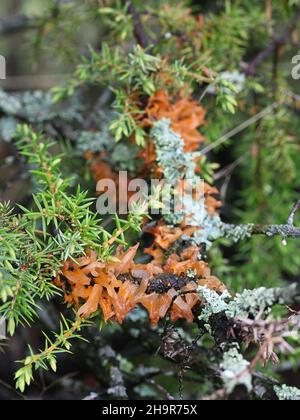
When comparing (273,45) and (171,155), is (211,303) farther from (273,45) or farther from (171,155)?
(273,45)

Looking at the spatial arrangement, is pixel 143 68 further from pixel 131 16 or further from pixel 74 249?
pixel 74 249

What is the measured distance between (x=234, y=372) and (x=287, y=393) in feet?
0.72

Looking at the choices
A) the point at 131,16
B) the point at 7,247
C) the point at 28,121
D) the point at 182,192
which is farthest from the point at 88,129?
the point at 7,247

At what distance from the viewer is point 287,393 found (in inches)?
34.8

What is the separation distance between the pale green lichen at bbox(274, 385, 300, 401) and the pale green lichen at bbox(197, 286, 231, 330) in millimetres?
191

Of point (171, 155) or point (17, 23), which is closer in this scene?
point (171, 155)

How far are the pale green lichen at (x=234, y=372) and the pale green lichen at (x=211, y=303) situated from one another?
67 millimetres

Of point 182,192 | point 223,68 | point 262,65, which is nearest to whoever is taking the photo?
point 182,192

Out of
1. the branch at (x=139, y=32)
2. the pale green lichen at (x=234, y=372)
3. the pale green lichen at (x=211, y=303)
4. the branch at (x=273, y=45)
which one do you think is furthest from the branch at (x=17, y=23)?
the pale green lichen at (x=234, y=372)

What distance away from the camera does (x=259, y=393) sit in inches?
38.9

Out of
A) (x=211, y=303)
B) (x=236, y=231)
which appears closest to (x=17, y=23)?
(x=236, y=231)

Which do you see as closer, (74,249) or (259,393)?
(74,249)

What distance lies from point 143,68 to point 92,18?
562mm

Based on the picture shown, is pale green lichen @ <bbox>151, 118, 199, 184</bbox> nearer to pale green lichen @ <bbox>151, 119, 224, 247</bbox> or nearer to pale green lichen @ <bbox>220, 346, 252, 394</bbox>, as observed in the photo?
pale green lichen @ <bbox>151, 119, 224, 247</bbox>
